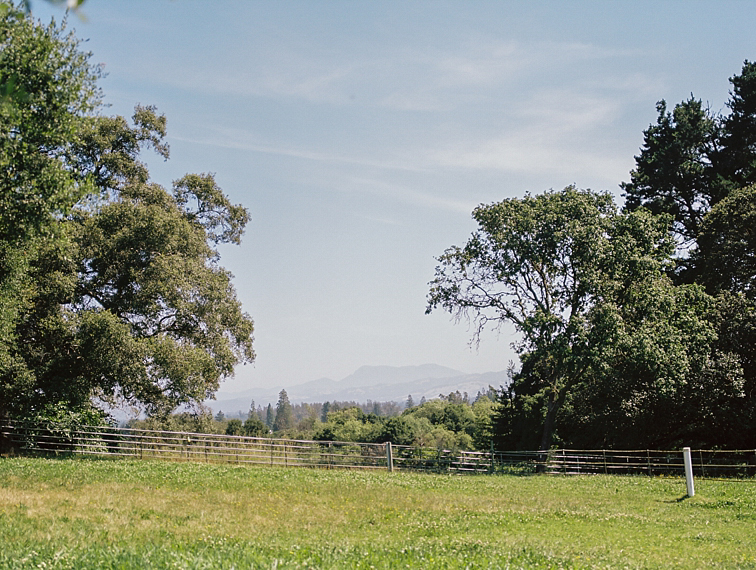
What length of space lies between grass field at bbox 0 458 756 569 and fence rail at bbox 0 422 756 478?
3.93 metres

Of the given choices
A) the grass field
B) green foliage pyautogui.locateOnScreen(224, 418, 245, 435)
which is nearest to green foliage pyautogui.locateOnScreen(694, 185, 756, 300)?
the grass field

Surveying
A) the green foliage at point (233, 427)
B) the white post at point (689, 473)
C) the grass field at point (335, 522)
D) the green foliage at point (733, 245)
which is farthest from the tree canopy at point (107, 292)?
the green foliage at point (233, 427)

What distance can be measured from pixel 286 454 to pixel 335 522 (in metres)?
15.4

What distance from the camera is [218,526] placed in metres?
10.7

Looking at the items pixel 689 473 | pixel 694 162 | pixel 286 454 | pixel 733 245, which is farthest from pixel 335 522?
pixel 694 162

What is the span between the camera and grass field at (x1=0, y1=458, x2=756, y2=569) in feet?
27.7

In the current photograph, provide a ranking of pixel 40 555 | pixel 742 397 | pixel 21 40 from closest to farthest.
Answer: pixel 40 555 → pixel 21 40 → pixel 742 397

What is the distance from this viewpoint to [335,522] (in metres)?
11.8

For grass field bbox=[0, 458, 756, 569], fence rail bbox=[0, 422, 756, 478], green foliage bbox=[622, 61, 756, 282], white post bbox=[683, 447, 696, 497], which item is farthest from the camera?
green foliage bbox=[622, 61, 756, 282]

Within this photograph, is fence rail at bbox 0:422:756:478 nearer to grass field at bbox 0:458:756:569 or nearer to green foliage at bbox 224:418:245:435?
grass field at bbox 0:458:756:569

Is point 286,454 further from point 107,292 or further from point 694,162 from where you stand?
point 694,162

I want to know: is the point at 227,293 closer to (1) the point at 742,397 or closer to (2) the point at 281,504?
(2) the point at 281,504

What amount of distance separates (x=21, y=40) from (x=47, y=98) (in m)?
1.54

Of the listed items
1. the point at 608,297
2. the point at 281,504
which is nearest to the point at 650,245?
the point at 608,297
